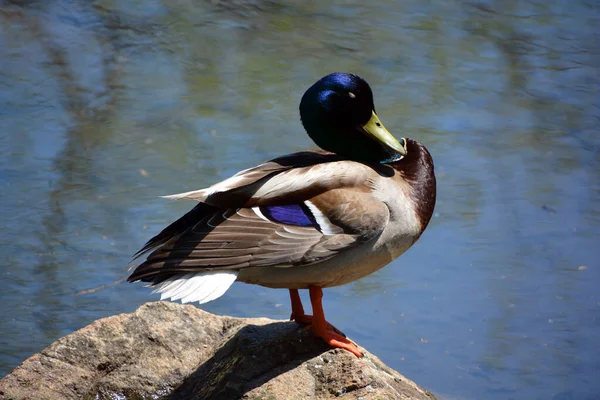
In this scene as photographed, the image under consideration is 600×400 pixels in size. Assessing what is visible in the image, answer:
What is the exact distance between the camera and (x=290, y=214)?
3256mm

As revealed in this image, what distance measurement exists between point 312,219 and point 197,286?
49 centimetres

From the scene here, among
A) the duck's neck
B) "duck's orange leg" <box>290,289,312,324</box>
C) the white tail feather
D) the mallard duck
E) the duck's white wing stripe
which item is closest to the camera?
the white tail feather

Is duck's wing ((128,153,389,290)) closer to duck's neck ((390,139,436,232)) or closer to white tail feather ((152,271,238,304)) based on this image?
white tail feather ((152,271,238,304))

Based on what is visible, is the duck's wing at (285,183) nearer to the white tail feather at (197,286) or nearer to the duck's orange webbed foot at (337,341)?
the white tail feather at (197,286)

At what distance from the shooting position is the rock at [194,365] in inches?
126

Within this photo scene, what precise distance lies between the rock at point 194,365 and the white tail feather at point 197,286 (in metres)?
0.41

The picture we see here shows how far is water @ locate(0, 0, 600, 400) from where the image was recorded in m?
4.72

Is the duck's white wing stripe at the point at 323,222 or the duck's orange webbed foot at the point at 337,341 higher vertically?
the duck's white wing stripe at the point at 323,222

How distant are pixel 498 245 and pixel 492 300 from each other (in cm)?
55

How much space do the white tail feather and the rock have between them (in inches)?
16.3

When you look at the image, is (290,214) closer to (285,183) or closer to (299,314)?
(285,183)

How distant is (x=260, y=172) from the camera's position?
134 inches

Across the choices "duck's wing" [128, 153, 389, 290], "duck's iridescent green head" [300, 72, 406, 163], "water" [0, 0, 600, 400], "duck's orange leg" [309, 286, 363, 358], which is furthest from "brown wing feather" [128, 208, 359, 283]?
"water" [0, 0, 600, 400]

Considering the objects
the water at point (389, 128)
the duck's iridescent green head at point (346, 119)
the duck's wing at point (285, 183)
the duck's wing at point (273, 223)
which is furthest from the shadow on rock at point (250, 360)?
the water at point (389, 128)
